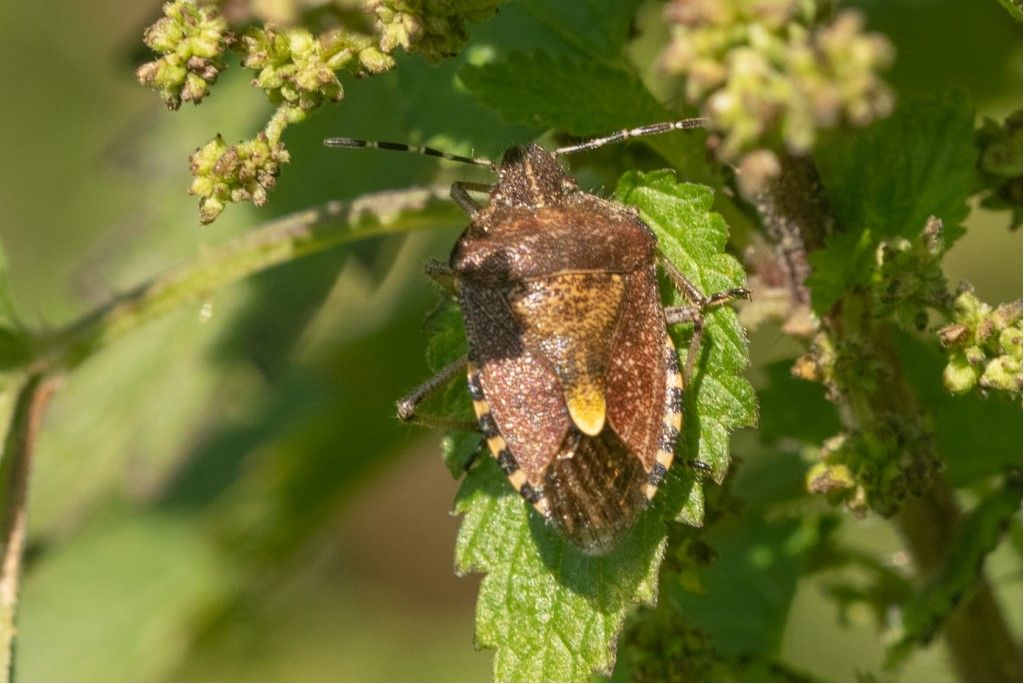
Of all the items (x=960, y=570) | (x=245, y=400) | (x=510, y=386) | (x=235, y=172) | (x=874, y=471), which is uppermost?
(x=245, y=400)

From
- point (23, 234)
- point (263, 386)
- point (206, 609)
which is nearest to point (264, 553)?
point (206, 609)

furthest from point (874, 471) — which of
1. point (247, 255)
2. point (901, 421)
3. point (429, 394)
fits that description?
point (247, 255)

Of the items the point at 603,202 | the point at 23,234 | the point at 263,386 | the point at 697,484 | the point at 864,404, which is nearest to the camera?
the point at 697,484

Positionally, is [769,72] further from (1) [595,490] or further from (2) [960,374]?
(1) [595,490]

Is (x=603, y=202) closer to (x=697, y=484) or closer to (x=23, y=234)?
(x=697, y=484)

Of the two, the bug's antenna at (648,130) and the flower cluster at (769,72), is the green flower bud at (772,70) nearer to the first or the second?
the flower cluster at (769,72)

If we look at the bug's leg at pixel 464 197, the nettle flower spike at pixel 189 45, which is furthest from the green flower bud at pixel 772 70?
the bug's leg at pixel 464 197
